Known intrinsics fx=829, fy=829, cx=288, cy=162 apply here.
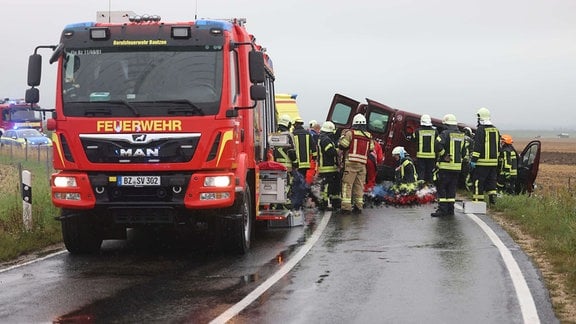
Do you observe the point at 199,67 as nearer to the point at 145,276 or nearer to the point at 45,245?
the point at 145,276

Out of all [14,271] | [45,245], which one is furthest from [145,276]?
[45,245]

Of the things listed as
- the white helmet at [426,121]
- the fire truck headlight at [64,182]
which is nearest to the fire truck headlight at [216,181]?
the fire truck headlight at [64,182]

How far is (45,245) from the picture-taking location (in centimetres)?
1195

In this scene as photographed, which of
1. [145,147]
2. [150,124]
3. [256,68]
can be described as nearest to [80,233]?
[145,147]

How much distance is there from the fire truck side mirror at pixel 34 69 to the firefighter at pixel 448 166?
8004mm

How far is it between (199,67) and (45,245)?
3859 millimetres

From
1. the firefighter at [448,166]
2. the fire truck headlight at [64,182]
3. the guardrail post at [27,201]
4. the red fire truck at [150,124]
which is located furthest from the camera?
the firefighter at [448,166]

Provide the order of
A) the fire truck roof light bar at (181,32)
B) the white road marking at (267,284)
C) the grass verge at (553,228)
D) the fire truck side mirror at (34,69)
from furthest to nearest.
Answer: the fire truck side mirror at (34,69)
the fire truck roof light bar at (181,32)
the grass verge at (553,228)
the white road marking at (267,284)

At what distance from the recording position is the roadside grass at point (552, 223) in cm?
961

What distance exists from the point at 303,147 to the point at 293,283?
333 inches

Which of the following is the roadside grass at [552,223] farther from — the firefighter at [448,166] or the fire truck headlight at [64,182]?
the fire truck headlight at [64,182]

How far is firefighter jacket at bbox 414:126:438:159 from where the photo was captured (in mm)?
19016

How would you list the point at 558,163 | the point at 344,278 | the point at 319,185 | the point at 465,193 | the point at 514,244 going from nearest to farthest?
the point at 344,278 < the point at 514,244 < the point at 319,185 < the point at 465,193 < the point at 558,163

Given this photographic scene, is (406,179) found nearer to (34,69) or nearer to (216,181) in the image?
(216,181)
